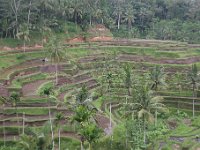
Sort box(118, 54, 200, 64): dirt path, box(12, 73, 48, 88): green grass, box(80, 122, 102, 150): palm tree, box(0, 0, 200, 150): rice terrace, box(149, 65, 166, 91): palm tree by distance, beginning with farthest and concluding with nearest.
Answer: box(118, 54, 200, 64): dirt path, box(12, 73, 48, 88): green grass, box(149, 65, 166, 91): palm tree, box(0, 0, 200, 150): rice terrace, box(80, 122, 102, 150): palm tree

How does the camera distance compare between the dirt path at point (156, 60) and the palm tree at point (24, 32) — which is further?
the palm tree at point (24, 32)

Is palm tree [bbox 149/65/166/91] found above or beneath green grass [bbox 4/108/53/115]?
above

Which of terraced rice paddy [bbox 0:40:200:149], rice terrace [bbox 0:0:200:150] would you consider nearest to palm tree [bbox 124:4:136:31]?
rice terrace [bbox 0:0:200:150]

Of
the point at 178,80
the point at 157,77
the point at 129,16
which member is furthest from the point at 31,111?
the point at 129,16

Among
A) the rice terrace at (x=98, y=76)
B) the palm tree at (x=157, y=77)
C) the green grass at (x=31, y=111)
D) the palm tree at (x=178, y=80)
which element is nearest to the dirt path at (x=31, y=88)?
the rice terrace at (x=98, y=76)

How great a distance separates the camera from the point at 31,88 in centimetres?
6406

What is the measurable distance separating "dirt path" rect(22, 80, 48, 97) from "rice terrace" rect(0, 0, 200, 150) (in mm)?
151

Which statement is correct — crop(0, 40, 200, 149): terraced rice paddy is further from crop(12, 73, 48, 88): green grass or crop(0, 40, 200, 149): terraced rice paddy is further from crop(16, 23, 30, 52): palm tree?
crop(16, 23, 30, 52): palm tree

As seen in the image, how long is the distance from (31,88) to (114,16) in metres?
49.5

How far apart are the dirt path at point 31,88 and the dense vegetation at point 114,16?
15.1 meters

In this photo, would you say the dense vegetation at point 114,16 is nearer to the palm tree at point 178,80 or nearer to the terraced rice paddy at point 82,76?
the terraced rice paddy at point 82,76

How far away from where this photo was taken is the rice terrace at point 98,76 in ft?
147

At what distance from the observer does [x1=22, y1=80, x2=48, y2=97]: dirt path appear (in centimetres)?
6123

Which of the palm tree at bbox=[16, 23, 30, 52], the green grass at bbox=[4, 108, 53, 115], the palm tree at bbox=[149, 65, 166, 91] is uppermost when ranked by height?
the palm tree at bbox=[16, 23, 30, 52]
